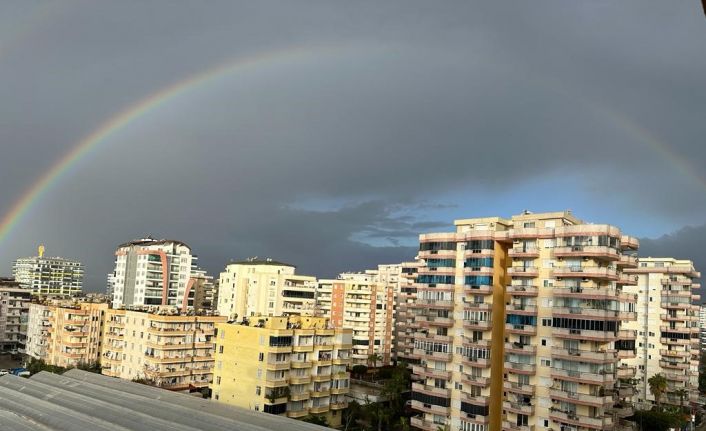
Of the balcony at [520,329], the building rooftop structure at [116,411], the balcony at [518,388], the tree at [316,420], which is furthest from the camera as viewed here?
the tree at [316,420]

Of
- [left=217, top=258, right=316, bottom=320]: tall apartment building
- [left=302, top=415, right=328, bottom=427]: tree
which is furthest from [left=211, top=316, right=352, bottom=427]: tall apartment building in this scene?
[left=217, top=258, right=316, bottom=320]: tall apartment building

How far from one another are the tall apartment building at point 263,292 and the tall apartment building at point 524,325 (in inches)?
1669

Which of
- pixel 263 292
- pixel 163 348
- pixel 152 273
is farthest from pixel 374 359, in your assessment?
pixel 152 273

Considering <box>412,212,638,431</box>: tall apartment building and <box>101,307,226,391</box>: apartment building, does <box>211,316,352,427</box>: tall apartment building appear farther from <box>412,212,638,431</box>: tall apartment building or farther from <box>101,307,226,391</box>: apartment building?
<box>101,307,226,391</box>: apartment building

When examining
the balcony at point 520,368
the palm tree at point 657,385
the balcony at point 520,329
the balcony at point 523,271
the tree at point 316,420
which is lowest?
the tree at point 316,420

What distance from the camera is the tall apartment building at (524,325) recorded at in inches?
1415

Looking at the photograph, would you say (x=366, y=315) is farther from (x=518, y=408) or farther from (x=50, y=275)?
(x=50, y=275)

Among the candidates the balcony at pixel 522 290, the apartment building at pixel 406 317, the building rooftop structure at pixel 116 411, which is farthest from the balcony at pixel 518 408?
the apartment building at pixel 406 317

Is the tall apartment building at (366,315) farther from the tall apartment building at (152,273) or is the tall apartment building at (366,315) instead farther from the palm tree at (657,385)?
the palm tree at (657,385)

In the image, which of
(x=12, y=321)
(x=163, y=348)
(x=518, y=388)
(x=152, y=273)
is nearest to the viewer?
(x=518, y=388)

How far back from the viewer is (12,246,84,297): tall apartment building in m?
151

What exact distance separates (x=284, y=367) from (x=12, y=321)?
67.7 meters

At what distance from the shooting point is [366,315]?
77.8 metres

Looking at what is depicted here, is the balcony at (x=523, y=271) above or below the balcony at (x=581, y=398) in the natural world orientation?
above
